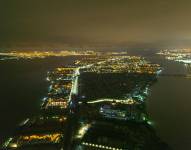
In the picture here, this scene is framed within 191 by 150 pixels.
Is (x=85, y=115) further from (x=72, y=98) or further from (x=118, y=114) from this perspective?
(x=72, y=98)

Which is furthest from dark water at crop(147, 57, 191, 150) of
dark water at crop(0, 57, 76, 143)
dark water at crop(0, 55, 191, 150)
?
dark water at crop(0, 57, 76, 143)

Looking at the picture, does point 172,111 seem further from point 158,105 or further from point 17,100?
point 17,100

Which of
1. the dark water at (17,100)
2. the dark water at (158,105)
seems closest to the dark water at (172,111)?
the dark water at (158,105)

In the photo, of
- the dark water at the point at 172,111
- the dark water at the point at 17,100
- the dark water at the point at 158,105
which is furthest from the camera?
the dark water at the point at 17,100

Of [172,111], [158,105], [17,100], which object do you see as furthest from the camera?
[17,100]

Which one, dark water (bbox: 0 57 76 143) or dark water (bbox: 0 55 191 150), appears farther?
dark water (bbox: 0 57 76 143)

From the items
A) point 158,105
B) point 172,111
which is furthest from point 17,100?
point 172,111

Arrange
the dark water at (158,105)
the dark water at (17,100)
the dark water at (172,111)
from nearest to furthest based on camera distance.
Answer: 1. the dark water at (172,111)
2. the dark water at (158,105)
3. the dark water at (17,100)

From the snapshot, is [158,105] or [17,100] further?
[17,100]

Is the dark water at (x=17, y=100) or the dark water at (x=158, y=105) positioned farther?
the dark water at (x=17, y=100)

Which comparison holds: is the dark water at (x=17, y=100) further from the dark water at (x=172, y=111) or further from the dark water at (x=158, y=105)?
the dark water at (x=172, y=111)

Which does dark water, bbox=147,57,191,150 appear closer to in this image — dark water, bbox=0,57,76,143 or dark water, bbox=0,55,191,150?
dark water, bbox=0,55,191,150
